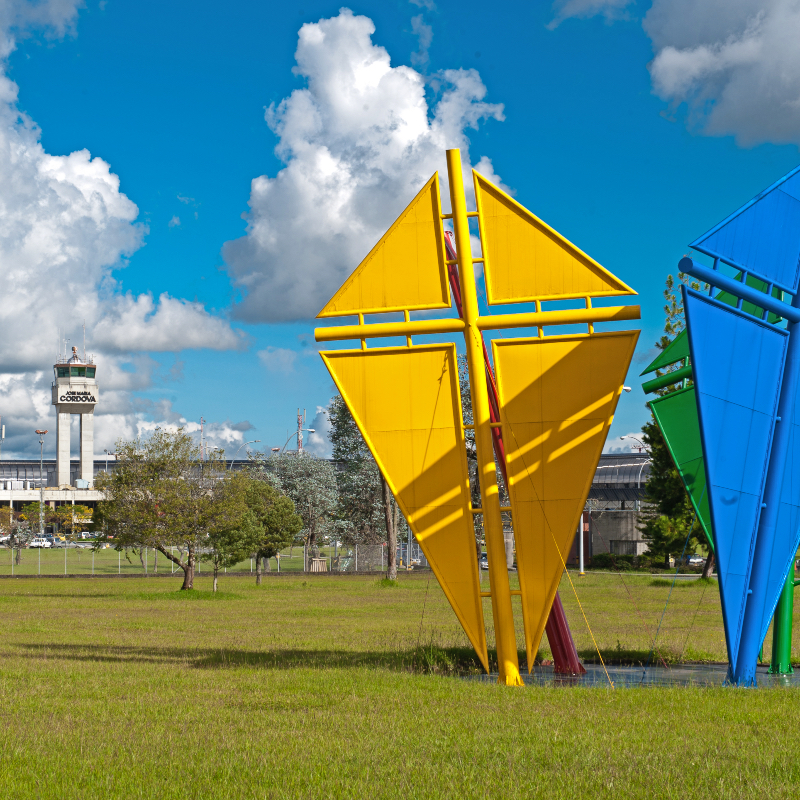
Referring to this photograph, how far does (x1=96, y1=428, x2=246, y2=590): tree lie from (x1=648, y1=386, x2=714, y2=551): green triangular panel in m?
19.9

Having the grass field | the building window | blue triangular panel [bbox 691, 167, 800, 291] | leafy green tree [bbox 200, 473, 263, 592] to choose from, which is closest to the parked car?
the building window

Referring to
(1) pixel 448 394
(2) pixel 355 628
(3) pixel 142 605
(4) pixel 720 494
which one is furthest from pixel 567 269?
(3) pixel 142 605

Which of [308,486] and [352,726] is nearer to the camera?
[352,726]

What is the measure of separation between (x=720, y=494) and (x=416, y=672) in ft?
15.7

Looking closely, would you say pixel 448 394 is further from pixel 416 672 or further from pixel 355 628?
pixel 355 628

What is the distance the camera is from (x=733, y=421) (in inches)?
435

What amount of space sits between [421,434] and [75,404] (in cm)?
12768

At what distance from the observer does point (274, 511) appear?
127 ft

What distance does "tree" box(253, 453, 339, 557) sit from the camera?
61116 millimetres

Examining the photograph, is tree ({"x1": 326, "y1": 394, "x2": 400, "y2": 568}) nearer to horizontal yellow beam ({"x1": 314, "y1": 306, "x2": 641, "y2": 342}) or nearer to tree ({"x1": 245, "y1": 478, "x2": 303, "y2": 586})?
tree ({"x1": 245, "y1": 478, "x2": 303, "y2": 586})

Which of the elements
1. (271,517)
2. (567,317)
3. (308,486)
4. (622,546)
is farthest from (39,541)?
(567,317)

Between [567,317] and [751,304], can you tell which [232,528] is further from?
[751,304]

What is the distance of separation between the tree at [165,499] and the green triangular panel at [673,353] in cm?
2000

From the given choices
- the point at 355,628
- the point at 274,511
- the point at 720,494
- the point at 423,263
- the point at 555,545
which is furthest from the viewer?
the point at 274,511
